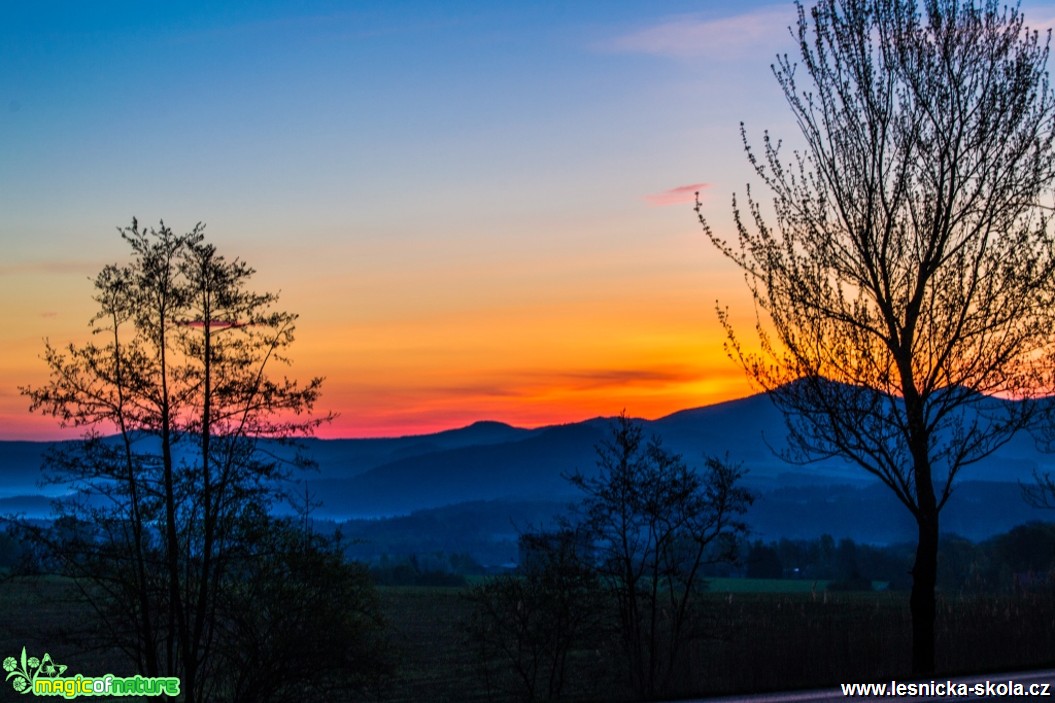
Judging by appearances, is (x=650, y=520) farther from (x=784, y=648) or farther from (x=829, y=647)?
(x=784, y=648)

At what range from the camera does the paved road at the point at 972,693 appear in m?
10.9

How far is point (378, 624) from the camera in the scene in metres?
30.6

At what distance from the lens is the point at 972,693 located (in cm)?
1135

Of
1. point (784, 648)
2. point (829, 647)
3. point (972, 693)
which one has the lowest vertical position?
point (784, 648)

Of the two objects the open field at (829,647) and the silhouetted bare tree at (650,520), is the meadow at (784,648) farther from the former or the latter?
the silhouetted bare tree at (650,520)

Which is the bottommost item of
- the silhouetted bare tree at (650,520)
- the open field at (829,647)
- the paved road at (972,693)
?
the open field at (829,647)

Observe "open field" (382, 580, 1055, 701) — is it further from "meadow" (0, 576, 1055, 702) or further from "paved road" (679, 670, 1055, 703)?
"paved road" (679, 670, 1055, 703)

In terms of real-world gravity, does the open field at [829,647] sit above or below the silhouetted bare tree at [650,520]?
below

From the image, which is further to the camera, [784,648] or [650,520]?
[784,648]

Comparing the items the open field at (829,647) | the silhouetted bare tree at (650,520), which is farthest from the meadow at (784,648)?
the silhouetted bare tree at (650,520)

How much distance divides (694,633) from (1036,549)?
66.2 m

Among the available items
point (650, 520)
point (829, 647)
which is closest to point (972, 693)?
point (650, 520)

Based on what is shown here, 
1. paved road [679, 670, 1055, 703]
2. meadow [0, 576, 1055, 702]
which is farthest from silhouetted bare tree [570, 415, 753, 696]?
paved road [679, 670, 1055, 703]

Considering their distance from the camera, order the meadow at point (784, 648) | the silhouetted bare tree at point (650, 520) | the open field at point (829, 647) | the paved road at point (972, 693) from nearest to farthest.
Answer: the paved road at point (972, 693), the meadow at point (784, 648), the silhouetted bare tree at point (650, 520), the open field at point (829, 647)
